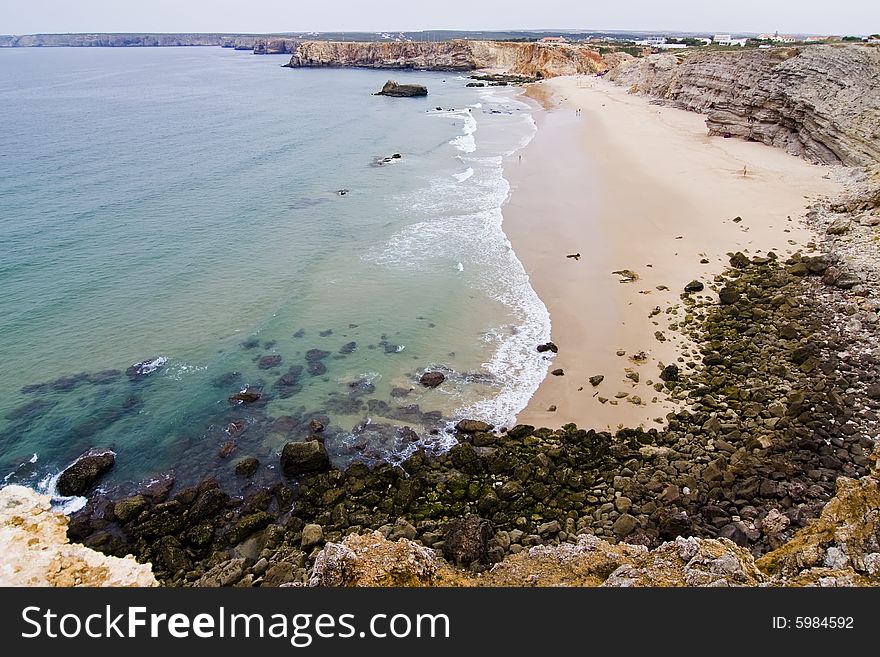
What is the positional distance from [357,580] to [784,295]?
1783 cm

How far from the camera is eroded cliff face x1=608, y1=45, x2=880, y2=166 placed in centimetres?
3130

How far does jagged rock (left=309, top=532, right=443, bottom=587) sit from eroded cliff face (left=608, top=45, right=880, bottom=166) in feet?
114

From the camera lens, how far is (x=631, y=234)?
82.9 feet

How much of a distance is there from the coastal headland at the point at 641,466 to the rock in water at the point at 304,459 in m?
0.06

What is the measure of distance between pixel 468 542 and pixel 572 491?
324 cm

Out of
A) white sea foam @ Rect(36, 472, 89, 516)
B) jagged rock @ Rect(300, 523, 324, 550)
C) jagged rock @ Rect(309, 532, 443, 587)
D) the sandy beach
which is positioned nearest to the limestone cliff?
white sea foam @ Rect(36, 472, 89, 516)

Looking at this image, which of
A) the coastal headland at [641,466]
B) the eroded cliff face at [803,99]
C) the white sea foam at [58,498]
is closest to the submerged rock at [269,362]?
the coastal headland at [641,466]

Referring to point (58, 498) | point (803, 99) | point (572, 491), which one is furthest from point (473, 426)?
point (803, 99)

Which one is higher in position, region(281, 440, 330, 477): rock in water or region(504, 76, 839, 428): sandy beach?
region(504, 76, 839, 428): sandy beach

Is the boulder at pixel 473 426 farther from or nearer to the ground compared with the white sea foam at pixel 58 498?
farther from the ground

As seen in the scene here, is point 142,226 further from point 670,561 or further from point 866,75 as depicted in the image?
point 866,75

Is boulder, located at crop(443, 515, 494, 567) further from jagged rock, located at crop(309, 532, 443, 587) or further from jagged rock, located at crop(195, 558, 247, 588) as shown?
jagged rock, located at crop(195, 558, 247, 588)

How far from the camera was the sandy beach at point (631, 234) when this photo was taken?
1578cm

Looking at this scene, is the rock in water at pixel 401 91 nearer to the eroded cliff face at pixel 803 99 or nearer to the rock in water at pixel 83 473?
the eroded cliff face at pixel 803 99
